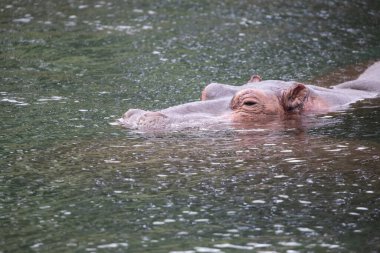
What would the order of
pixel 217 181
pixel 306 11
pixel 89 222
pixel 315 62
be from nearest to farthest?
1. pixel 89 222
2. pixel 217 181
3. pixel 315 62
4. pixel 306 11

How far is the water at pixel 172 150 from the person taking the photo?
16.8ft

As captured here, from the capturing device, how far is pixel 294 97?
865 cm

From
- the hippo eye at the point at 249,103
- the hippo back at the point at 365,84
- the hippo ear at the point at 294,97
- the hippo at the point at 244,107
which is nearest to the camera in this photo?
the hippo at the point at 244,107

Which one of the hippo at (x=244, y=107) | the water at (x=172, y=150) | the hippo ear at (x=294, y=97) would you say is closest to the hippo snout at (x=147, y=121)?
the hippo at (x=244, y=107)

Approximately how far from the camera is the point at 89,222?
5.29 m

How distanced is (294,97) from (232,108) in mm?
761

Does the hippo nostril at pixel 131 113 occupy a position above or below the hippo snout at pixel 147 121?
above

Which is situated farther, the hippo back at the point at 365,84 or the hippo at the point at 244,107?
the hippo back at the point at 365,84

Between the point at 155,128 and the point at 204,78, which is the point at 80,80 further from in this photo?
the point at 155,128

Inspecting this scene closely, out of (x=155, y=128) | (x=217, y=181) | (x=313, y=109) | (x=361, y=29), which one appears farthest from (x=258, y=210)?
(x=361, y=29)

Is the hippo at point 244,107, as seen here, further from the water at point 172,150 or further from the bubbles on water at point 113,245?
the bubbles on water at point 113,245

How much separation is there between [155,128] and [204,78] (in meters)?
3.11

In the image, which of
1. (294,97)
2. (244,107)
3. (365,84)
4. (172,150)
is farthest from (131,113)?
(365,84)

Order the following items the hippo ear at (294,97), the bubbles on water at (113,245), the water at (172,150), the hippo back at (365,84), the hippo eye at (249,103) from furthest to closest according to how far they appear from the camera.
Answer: the hippo back at (365,84) → the hippo ear at (294,97) → the hippo eye at (249,103) → the water at (172,150) → the bubbles on water at (113,245)
